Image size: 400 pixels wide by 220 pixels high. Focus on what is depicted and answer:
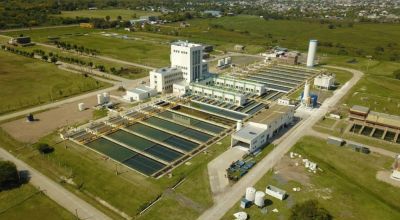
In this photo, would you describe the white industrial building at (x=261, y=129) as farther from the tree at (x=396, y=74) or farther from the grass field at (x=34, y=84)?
the tree at (x=396, y=74)

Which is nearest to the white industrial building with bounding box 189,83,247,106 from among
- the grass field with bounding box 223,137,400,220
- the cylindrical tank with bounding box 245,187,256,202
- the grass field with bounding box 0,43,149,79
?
the grass field with bounding box 223,137,400,220

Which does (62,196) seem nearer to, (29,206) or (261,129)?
(29,206)

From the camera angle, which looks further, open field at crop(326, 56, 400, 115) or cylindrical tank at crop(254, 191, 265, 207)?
open field at crop(326, 56, 400, 115)

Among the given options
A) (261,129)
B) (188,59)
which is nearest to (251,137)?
(261,129)

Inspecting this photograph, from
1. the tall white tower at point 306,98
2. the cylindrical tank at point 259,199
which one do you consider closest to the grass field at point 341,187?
the cylindrical tank at point 259,199

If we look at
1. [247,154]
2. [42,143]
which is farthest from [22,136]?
[247,154]

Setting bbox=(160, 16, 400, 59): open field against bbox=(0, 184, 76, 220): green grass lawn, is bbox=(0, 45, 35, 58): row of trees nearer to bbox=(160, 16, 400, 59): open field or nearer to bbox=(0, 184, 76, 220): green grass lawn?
bbox=(160, 16, 400, 59): open field
